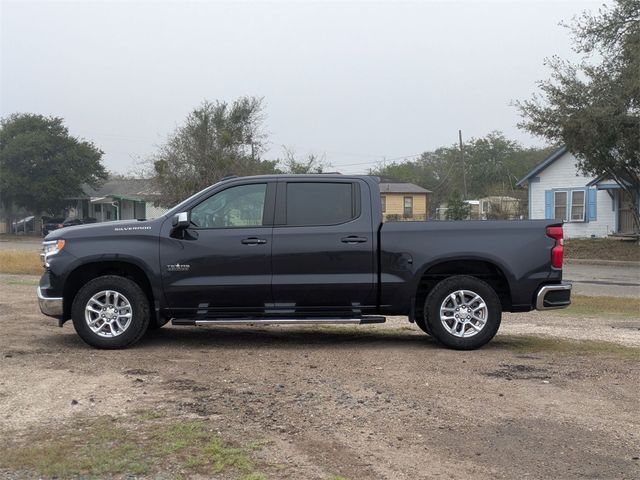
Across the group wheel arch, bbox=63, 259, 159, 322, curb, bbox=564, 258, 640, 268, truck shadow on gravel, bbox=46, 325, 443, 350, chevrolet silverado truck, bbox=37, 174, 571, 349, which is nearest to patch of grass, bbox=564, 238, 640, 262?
curb, bbox=564, 258, 640, 268

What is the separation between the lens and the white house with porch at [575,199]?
112 feet

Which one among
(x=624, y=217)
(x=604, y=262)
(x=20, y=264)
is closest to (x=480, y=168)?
(x=624, y=217)

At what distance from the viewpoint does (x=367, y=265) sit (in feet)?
25.4

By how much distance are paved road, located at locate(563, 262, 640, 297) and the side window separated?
10.4 meters

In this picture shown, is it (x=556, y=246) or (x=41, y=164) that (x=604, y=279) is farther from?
(x=41, y=164)

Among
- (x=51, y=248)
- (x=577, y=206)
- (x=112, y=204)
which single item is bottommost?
(x=51, y=248)

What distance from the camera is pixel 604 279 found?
2025 cm

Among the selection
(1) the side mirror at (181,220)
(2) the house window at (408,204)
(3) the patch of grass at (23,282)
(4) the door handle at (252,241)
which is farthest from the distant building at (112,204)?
(4) the door handle at (252,241)

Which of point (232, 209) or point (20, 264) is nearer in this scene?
point (232, 209)

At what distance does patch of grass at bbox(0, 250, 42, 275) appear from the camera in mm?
19203

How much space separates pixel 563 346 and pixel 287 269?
3353 millimetres

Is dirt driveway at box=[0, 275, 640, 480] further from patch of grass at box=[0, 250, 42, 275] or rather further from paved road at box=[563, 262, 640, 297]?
patch of grass at box=[0, 250, 42, 275]

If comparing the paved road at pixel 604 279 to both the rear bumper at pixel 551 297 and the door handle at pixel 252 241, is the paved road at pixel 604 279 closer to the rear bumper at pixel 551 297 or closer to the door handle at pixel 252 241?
the rear bumper at pixel 551 297

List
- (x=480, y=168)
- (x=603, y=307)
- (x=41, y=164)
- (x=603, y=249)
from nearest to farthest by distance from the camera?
(x=603, y=307) < (x=603, y=249) < (x=41, y=164) < (x=480, y=168)
